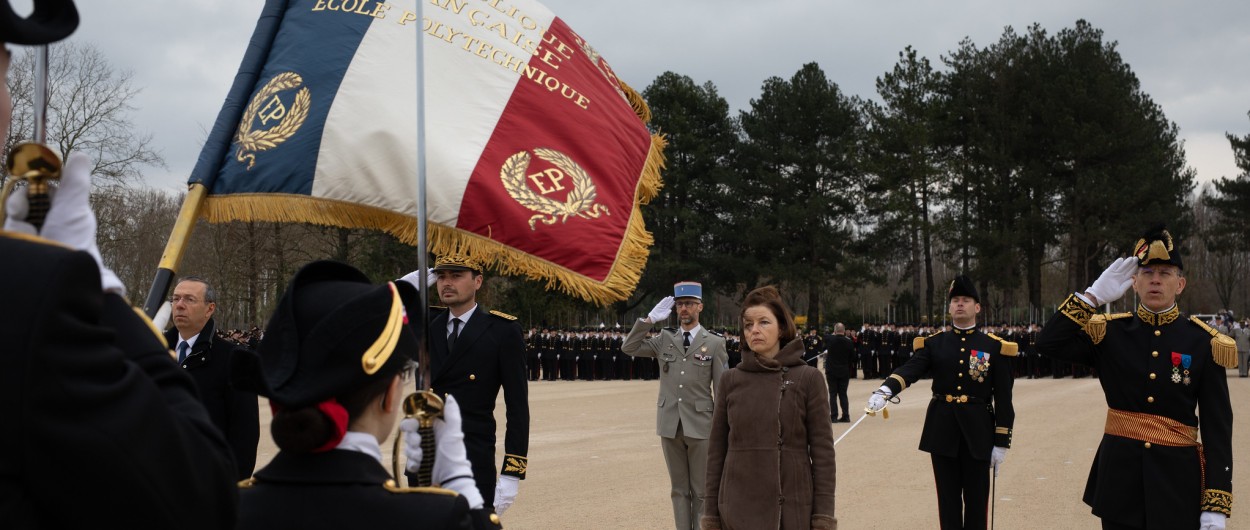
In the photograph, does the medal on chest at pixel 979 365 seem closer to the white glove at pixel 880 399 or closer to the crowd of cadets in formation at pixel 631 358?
the white glove at pixel 880 399

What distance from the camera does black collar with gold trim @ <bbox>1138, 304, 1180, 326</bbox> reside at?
17.6ft

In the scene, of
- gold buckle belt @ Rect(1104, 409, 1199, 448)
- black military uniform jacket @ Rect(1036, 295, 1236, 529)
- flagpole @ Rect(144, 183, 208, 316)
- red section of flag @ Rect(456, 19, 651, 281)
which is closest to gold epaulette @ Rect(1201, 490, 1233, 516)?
black military uniform jacket @ Rect(1036, 295, 1236, 529)

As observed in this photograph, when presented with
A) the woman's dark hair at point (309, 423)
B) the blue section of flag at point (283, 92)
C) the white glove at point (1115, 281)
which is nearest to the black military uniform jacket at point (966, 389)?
the white glove at point (1115, 281)

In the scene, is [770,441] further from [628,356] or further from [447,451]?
[628,356]

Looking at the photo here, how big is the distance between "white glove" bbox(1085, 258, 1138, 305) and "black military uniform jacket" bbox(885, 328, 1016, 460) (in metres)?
1.83

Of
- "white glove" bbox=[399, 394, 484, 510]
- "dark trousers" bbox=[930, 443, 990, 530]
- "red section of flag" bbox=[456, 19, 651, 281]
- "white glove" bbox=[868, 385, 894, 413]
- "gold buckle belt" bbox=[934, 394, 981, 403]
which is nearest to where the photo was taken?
"white glove" bbox=[399, 394, 484, 510]

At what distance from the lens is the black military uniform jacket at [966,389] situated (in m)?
7.13

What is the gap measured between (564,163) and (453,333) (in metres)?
1.26

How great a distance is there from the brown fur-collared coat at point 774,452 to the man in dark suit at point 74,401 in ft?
13.1

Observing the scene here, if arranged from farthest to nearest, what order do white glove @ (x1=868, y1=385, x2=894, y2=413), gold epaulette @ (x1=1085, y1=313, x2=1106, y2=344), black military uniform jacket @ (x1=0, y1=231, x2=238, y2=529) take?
white glove @ (x1=868, y1=385, x2=894, y2=413) → gold epaulette @ (x1=1085, y1=313, x2=1106, y2=344) → black military uniform jacket @ (x1=0, y1=231, x2=238, y2=529)

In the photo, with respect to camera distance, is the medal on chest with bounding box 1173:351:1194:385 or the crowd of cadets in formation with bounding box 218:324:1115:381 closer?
the medal on chest with bounding box 1173:351:1194:385

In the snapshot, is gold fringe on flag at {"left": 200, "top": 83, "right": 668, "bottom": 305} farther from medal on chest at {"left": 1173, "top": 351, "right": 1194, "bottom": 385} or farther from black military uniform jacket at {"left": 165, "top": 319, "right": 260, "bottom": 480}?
medal on chest at {"left": 1173, "top": 351, "right": 1194, "bottom": 385}

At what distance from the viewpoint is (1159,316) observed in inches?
213

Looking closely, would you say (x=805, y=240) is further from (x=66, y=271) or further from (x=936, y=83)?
(x=66, y=271)
